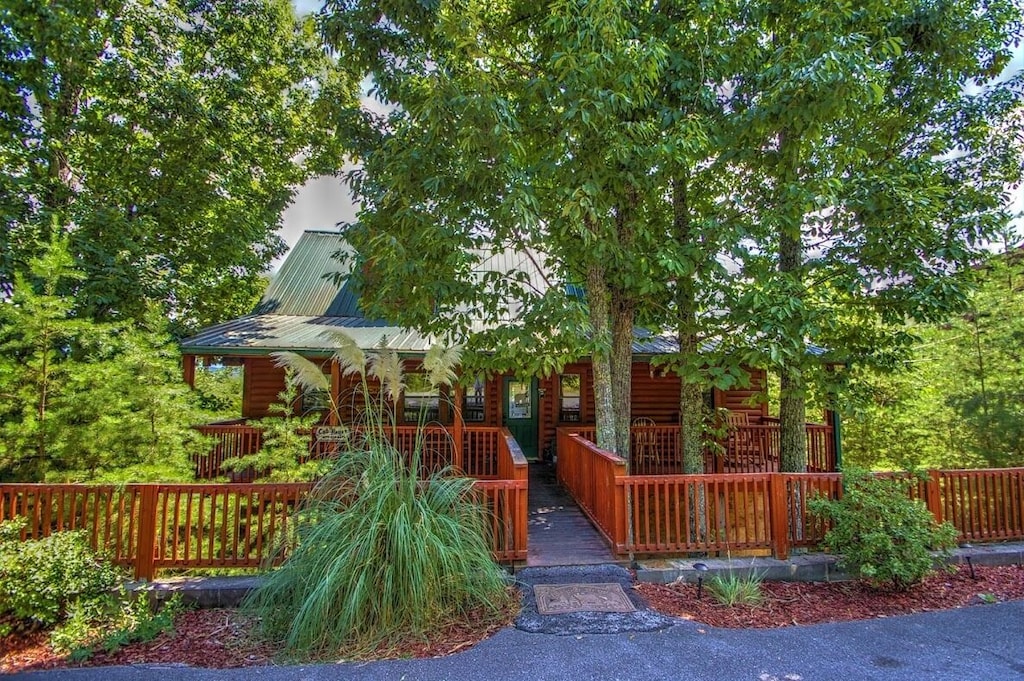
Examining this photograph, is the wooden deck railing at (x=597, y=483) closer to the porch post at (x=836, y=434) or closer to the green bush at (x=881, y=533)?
the green bush at (x=881, y=533)

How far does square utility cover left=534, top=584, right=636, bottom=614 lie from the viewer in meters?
4.32

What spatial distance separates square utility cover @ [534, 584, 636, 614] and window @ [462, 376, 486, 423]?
6.94 m

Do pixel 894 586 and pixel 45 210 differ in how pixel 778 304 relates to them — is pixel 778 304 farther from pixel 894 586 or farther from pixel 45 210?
pixel 45 210

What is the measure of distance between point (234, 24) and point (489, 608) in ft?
43.3

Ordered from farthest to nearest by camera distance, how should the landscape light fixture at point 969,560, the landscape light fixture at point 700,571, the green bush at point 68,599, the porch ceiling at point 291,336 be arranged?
1. the porch ceiling at point 291,336
2. the landscape light fixture at point 969,560
3. the landscape light fixture at point 700,571
4. the green bush at point 68,599

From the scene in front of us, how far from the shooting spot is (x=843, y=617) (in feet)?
14.1

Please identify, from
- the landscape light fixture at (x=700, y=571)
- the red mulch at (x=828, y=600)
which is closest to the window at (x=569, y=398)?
the landscape light fixture at (x=700, y=571)

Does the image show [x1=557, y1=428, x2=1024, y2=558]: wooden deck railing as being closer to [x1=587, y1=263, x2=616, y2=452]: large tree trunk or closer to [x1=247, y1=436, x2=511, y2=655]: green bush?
[x1=587, y1=263, x2=616, y2=452]: large tree trunk

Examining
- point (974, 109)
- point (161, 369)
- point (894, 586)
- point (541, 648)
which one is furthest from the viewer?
point (974, 109)

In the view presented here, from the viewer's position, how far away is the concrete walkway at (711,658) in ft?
11.1

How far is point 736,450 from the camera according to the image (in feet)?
30.0

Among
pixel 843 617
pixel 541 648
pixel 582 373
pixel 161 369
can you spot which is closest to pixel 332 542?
pixel 541 648

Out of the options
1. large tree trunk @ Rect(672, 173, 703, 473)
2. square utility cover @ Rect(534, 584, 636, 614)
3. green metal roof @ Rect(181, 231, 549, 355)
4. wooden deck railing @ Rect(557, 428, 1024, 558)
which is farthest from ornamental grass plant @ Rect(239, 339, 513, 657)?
large tree trunk @ Rect(672, 173, 703, 473)

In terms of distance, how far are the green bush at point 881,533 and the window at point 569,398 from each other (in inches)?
268
